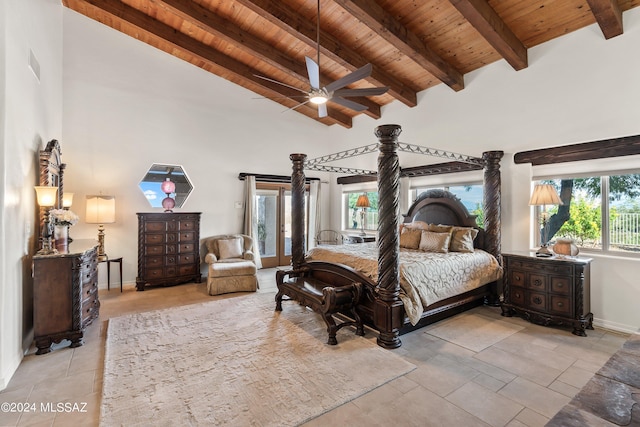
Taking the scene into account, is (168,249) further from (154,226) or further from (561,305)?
(561,305)

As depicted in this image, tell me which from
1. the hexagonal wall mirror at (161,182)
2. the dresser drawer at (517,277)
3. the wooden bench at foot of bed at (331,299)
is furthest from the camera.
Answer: the hexagonal wall mirror at (161,182)

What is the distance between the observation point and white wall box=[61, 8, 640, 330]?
3.76 meters

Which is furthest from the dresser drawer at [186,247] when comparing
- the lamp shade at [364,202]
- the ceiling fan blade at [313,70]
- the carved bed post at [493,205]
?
the carved bed post at [493,205]

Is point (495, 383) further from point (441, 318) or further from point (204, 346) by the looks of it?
point (204, 346)

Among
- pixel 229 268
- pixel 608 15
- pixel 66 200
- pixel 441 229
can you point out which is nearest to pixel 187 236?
pixel 229 268

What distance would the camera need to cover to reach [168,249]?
Result: 18.4 feet

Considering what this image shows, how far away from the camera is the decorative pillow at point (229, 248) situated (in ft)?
19.5

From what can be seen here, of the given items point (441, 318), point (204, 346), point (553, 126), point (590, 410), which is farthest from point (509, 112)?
point (204, 346)

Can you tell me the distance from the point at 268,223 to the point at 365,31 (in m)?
4.68

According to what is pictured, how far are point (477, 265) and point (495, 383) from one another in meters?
1.94

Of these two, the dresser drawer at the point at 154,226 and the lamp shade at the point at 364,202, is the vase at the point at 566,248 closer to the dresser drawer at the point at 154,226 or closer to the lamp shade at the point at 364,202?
the lamp shade at the point at 364,202

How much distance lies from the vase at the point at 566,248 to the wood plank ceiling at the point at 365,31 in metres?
2.60

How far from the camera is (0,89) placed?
95.0 inches

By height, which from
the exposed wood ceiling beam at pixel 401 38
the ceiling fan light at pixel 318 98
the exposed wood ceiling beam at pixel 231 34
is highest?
the exposed wood ceiling beam at pixel 231 34
